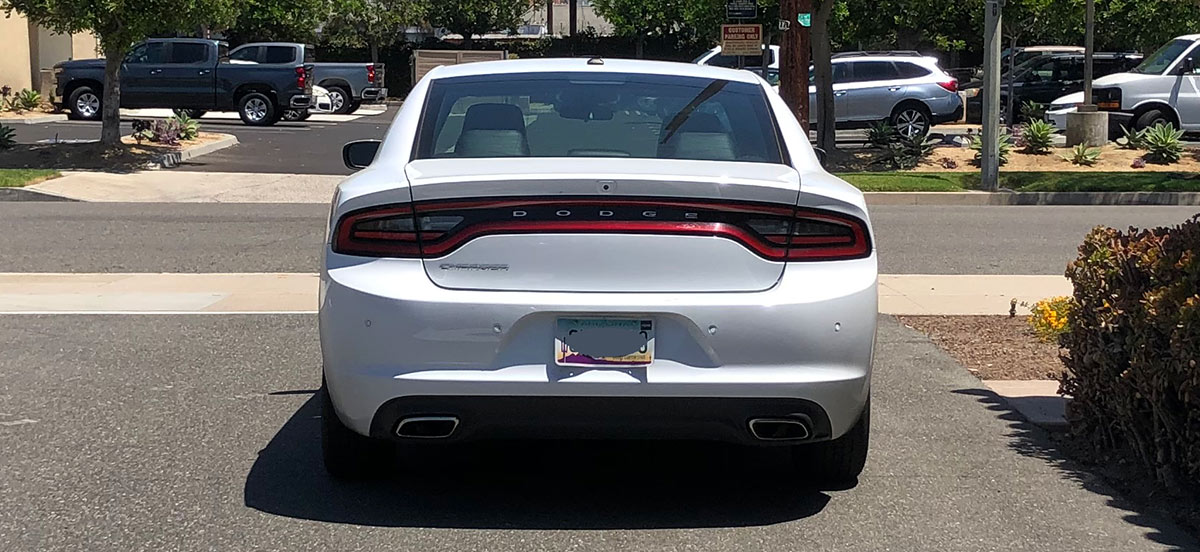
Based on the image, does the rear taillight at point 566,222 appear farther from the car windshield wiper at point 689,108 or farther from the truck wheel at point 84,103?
Answer: the truck wheel at point 84,103

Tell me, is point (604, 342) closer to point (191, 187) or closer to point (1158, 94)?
point (191, 187)

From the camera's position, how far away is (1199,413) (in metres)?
5.05

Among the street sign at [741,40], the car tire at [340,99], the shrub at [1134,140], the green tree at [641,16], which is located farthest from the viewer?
the green tree at [641,16]

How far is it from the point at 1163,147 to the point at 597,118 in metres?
18.3

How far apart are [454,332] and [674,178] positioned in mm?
862

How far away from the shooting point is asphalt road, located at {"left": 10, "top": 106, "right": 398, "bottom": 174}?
21.5 metres

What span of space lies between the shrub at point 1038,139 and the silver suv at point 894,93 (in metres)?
3.67

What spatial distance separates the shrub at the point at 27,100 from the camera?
108 ft

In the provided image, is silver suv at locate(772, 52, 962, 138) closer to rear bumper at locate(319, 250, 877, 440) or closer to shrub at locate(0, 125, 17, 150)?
shrub at locate(0, 125, 17, 150)

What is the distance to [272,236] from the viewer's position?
44.6 feet

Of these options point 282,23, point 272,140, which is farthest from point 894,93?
point 282,23

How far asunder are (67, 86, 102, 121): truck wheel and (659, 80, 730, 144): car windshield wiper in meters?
27.2

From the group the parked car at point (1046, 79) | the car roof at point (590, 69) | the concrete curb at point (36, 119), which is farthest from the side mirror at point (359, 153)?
the parked car at point (1046, 79)

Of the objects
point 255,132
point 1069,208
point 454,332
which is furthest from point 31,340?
point 255,132
